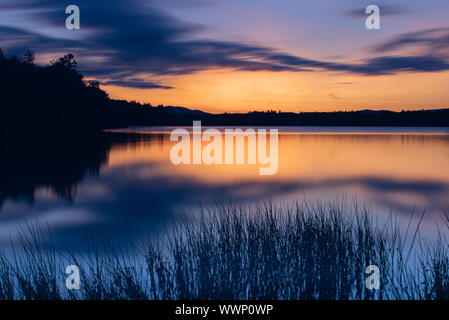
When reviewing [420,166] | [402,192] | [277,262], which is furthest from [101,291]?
[420,166]

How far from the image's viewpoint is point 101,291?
6.16 m

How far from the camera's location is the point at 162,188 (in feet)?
76.6

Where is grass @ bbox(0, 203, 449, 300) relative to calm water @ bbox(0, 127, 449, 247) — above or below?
above

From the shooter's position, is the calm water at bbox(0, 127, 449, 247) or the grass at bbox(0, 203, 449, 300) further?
the calm water at bbox(0, 127, 449, 247)

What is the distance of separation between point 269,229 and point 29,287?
4405mm

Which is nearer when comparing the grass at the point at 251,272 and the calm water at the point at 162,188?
the grass at the point at 251,272

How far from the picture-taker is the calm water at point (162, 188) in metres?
15.7

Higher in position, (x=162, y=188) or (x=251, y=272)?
(x=251, y=272)

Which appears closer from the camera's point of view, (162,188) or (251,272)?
(251,272)

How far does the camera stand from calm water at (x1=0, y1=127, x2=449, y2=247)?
1573 cm

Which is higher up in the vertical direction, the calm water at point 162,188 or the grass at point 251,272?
the grass at point 251,272

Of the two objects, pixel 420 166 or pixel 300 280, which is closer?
pixel 300 280
